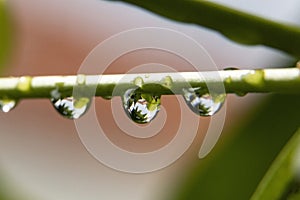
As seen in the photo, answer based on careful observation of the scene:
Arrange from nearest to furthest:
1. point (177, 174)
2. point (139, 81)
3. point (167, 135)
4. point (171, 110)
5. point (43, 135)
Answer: point (139, 81)
point (177, 174)
point (167, 135)
point (171, 110)
point (43, 135)

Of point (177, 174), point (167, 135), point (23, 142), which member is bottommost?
point (177, 174)

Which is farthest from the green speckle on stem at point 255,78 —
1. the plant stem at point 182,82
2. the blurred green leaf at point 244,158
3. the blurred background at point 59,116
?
the blurred background at point 59,116

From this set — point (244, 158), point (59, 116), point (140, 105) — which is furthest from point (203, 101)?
point (59, 116)

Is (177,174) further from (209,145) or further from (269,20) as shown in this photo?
(269,20)

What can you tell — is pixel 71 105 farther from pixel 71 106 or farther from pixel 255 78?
pixel 255 78

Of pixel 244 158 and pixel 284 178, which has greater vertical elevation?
pixel 244 158

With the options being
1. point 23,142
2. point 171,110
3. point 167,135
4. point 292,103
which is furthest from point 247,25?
point 23,142
